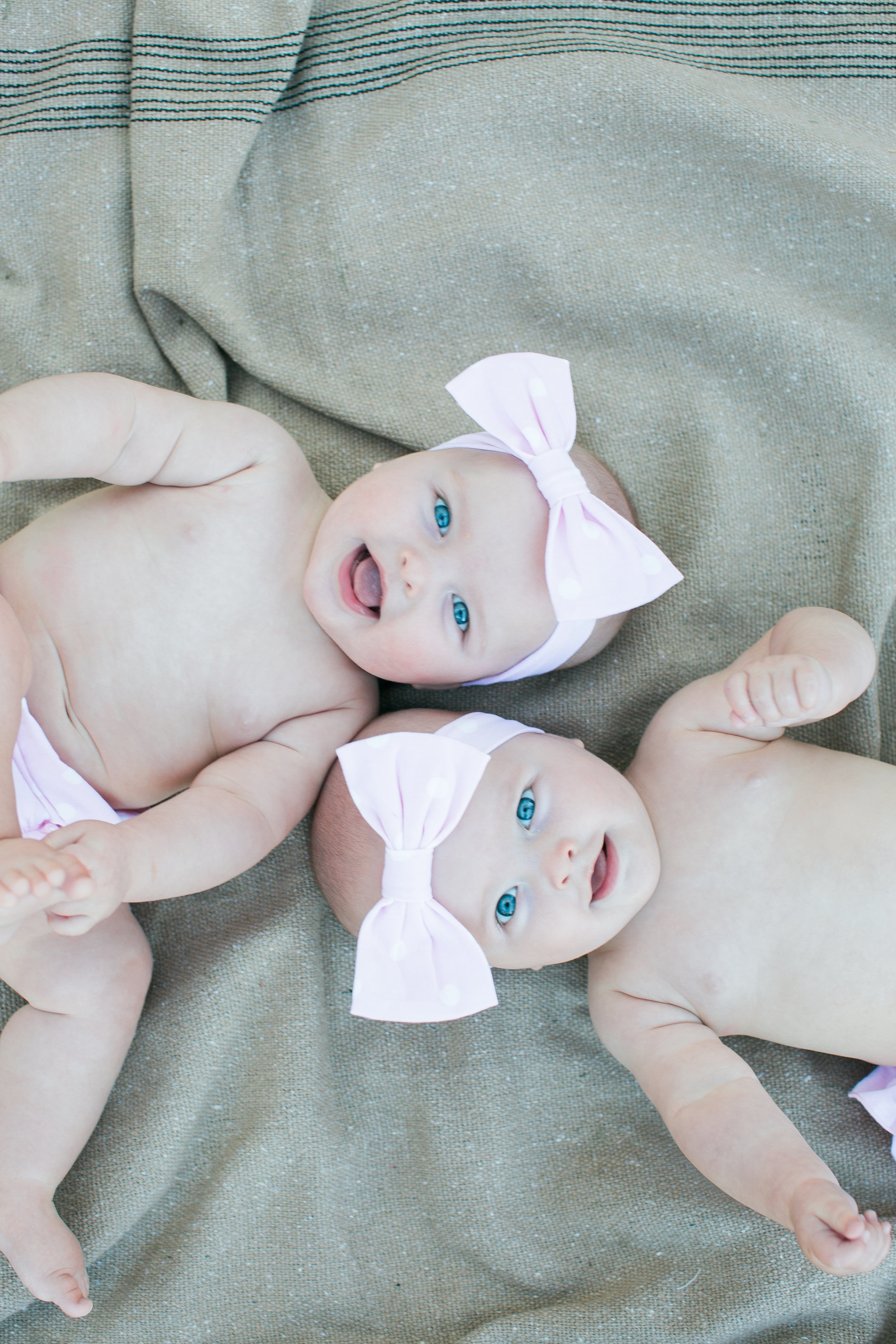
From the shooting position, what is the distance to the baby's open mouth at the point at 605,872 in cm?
153

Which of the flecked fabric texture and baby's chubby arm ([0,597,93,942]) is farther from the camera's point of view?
the flecked fabric texture

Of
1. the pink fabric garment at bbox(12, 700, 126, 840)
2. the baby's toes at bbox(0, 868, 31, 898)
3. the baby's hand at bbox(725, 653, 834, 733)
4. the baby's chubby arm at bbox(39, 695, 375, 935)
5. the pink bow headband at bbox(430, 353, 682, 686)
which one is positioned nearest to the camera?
the baby's toes at bbox(0, 868, 31, 898)

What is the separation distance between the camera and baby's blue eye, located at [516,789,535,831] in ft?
5.02

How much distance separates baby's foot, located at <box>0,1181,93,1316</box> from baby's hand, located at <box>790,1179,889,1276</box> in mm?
1040

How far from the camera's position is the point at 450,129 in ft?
6.03

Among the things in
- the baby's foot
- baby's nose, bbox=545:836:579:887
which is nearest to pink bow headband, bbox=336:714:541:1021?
baby's nose, bbox=545:836:579:887

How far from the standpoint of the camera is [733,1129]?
1432 millimetres

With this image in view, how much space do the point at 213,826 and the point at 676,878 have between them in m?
0.74

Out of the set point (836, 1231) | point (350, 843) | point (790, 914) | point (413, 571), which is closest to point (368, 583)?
point (413, 571)

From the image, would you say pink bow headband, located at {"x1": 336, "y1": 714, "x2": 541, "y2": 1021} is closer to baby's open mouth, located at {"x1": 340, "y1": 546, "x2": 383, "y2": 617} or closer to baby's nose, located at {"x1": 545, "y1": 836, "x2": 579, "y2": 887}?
baby's nose, located at {"x1": 545, "y1": 836, "x2": 579, "y2": 887}

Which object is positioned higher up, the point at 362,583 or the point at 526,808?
the point at 362,583

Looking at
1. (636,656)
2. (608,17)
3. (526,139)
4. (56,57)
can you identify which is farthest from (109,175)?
(636,656)

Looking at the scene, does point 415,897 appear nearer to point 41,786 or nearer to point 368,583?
point 368,583

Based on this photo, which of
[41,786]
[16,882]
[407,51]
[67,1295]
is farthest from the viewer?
[407,51]
